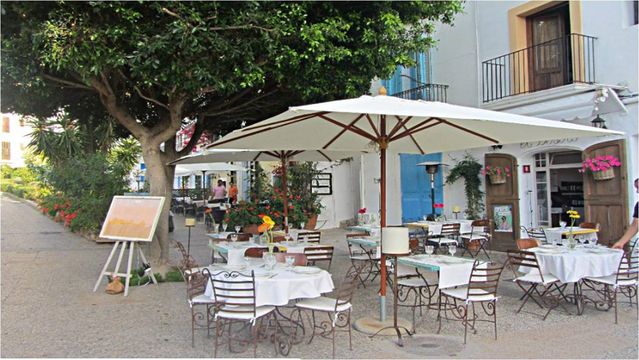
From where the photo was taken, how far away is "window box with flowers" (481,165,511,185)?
1121 cm

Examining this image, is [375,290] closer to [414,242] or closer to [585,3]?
[414,242]

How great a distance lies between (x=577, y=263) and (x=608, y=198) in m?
3.91

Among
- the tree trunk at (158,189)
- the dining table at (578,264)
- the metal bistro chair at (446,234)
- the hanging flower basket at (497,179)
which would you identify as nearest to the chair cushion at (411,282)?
the dining table at (578,264)

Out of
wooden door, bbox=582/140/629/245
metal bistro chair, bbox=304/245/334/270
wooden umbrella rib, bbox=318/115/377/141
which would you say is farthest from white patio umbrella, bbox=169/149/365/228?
wooden door, bbox=582/140/629/245

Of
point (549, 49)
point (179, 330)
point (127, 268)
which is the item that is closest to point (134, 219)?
point (127, 268)

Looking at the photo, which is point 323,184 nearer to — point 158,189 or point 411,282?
point 158,189

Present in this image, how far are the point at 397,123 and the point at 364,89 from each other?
9.66 ft

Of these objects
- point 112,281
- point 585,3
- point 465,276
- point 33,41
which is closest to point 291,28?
point 33,41

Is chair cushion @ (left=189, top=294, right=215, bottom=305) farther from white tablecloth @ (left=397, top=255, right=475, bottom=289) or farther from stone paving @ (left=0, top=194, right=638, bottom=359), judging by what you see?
white tablecloth @ (left=397, top=255, right=475, bottom=289)

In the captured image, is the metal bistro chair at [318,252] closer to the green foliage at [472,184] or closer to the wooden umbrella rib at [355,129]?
the wooden umbrella rib at [355,129]

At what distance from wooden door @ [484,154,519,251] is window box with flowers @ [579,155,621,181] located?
1820mm

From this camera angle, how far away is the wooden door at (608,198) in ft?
29.4

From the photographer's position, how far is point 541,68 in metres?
10.9

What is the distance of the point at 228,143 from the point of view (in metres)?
6.51
